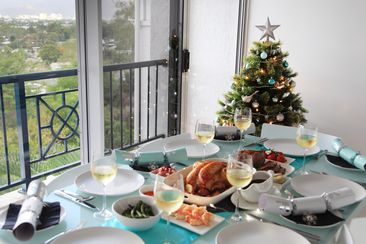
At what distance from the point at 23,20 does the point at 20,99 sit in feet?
1.86

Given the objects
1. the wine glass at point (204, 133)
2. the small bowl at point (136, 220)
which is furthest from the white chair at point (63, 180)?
the wine glass at point (204, 133)

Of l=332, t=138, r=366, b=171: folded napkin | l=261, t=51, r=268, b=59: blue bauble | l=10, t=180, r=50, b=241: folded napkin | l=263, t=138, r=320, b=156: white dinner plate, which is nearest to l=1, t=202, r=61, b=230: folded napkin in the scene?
l=10, t=180, r=50, b=241: folded napkin

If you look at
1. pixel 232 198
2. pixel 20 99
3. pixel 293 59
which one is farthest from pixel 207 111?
pixel 232 198

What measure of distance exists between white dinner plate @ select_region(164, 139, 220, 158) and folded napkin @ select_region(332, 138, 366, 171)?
0.53 metres

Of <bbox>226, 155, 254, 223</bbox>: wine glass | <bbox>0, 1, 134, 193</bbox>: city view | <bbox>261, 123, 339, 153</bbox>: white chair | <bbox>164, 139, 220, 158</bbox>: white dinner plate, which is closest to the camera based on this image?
<bbox>226, 155, 254, 223</bbox>: wine glass

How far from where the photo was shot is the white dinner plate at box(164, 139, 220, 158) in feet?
5.59

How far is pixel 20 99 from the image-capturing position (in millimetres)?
2682

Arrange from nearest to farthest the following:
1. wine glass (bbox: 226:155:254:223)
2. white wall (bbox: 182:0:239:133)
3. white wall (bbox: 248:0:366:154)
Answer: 1. wine glass (bbox: 226:155:254:223)
2. white wall (bbox: 248:0:366:154)
3. white wall (bbox: 182:0:239:133)

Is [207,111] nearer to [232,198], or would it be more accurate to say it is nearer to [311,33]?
[311,33]

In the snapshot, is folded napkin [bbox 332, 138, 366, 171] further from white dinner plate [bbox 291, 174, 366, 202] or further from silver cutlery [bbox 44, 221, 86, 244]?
silver cutlery [bbox 44, 221, 86, 244]

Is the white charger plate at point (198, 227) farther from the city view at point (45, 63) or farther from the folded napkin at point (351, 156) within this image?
the city view at point (45, 63)

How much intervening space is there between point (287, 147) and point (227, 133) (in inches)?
11.7

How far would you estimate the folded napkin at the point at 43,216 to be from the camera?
3.50 ft

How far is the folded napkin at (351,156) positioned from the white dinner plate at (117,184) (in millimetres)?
878
